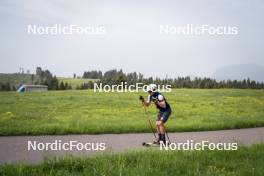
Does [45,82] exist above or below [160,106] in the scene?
above

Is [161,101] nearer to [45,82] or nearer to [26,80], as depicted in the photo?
[26,80]

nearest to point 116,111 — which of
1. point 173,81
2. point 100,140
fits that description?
point 173,81

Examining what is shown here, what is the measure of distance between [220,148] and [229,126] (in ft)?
19.1

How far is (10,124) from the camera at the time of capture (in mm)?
14070

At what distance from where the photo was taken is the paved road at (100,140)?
31.6ft

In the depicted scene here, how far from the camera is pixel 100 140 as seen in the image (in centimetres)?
1204

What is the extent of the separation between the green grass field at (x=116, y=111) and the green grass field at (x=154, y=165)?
16.5 ft

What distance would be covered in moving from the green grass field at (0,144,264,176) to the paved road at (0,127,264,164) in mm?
976

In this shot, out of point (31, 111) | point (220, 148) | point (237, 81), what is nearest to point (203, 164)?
point (220, 148)

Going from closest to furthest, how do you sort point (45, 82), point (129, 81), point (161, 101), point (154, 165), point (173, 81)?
point (154, 165) < point (161, 101) < point (129, 81) < point (173, 81) < point (45, 82)

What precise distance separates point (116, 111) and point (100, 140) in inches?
238

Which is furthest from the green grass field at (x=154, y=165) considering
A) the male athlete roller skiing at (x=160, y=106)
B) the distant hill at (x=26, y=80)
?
the distant hill at (x=26, y=80)

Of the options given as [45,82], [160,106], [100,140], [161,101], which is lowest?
[100,140]

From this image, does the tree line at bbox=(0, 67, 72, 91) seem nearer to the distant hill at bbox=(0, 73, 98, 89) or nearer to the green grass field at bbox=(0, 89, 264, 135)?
the distant hill at bbox=(0, 73, 98, 89)
